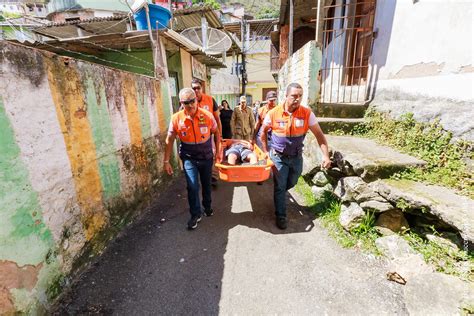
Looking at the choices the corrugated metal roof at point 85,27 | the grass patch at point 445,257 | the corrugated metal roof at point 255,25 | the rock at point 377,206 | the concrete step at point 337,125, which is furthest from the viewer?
the corrugated metal roof at point 255,25

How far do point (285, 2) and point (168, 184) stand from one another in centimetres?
758

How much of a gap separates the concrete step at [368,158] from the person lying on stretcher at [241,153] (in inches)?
45.4

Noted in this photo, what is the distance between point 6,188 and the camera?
5.60ft

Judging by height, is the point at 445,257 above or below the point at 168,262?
Answer: above

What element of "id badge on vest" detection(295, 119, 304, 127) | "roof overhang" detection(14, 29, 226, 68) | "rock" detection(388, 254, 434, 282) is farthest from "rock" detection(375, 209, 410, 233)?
"roof overhang" detection(14, 29, 226, 68)

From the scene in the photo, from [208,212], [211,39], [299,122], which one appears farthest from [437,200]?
[211,39]

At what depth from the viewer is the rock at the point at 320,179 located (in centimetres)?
397

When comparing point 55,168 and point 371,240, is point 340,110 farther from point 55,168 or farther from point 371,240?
point 55,168

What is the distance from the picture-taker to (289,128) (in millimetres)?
3088

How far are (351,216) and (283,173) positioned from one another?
3.45ft

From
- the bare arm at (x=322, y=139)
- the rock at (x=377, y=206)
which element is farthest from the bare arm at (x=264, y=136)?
the rock at (x=377, y=206)

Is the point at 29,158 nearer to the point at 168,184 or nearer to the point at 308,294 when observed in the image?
the point at 308,294

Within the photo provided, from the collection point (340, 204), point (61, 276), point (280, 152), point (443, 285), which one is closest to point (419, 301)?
point (443, 285)

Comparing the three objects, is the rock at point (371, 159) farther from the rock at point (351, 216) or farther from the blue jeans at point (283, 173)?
the blue jeans at point (283, 173)
